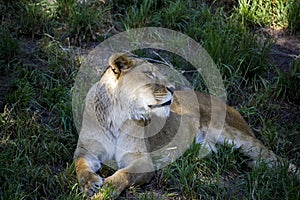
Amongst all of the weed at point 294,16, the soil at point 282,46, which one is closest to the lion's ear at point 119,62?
the soil at point 282,46

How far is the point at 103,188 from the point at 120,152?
0.53m

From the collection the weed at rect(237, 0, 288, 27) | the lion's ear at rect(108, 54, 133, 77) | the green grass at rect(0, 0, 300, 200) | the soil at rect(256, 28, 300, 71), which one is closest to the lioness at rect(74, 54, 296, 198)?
Result: the lion's ear at rect(108, 54, 133, 77)

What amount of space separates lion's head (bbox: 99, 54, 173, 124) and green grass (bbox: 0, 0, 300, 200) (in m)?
0.50

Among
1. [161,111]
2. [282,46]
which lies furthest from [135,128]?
[282,46]

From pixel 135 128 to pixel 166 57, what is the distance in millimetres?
1916

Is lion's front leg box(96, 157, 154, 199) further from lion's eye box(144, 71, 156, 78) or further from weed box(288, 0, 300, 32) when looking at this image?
weed box(288, 0, 300, 32)

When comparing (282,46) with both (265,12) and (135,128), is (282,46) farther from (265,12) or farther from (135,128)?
(135,128)

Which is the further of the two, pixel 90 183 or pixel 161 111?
pixel 161 111

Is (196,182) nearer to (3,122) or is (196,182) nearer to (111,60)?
(111,60)

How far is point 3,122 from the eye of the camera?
18.3ft

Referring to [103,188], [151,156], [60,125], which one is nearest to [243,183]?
[151,156]

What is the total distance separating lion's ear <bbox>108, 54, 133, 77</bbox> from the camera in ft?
16.1

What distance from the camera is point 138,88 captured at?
488 cm

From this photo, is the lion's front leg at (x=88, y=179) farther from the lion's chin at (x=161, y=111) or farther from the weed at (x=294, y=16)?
the weed at (x=294, y=16)
